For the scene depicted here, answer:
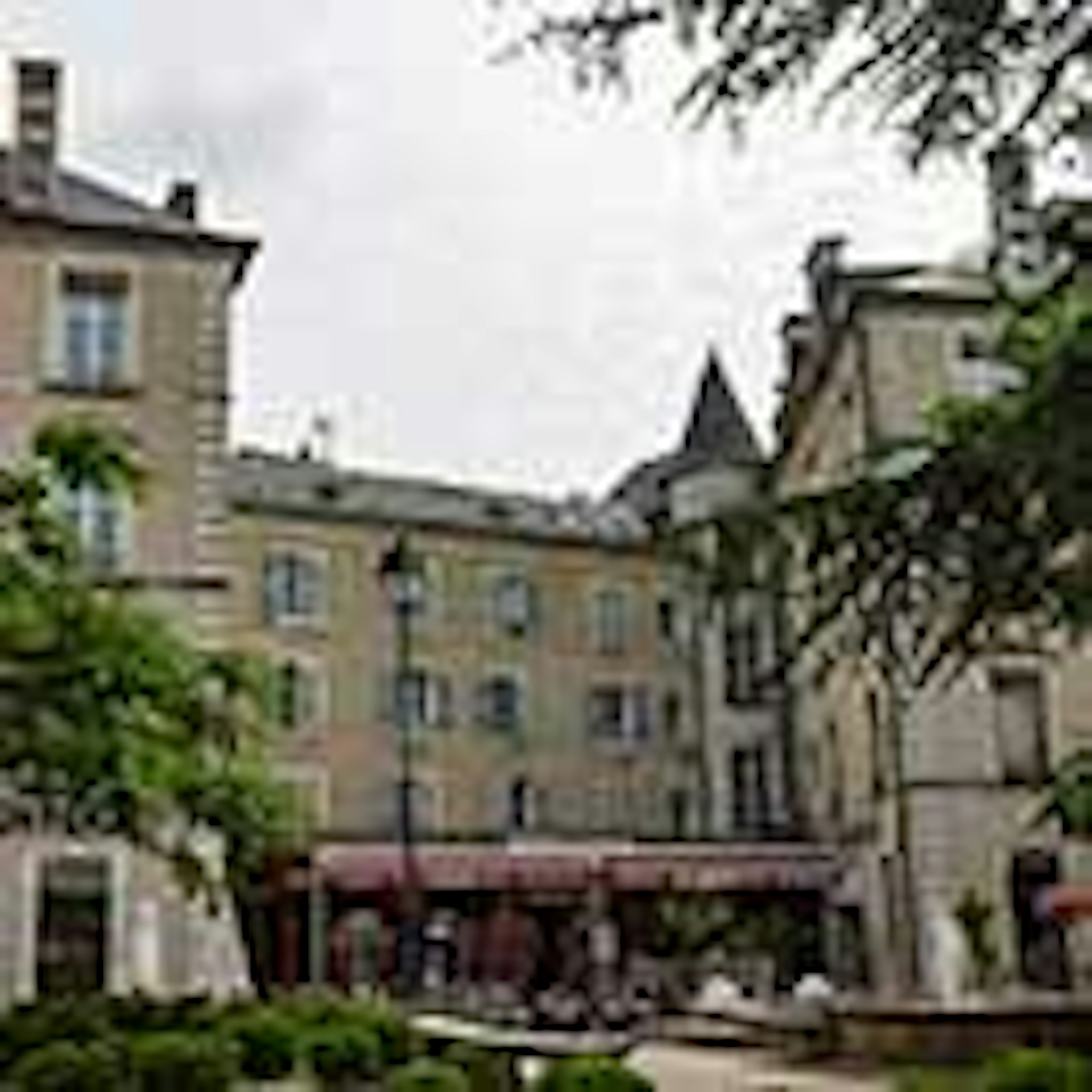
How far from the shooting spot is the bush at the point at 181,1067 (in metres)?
14.1

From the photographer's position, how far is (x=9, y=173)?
109ft

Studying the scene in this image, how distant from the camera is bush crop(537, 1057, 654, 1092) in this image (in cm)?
1265

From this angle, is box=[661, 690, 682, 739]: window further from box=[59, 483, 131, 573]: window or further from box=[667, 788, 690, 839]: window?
box=[59, 483, 131, 573]: window

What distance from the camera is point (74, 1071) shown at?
1395cm

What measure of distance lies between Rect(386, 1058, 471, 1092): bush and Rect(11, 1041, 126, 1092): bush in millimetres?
1711

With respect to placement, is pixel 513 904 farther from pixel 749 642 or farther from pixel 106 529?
pixel 749 642

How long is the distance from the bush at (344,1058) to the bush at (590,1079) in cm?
290

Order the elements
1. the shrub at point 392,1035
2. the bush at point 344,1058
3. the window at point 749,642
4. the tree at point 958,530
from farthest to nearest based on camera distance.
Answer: the shrub at point 392,1035 → the bush at point 344,1058 → the window at point 749,642 → the tree at point 958,530

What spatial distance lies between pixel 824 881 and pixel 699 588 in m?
36.8

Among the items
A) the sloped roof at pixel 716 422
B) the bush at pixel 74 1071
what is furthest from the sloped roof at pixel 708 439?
the bush at pixel 74 1071

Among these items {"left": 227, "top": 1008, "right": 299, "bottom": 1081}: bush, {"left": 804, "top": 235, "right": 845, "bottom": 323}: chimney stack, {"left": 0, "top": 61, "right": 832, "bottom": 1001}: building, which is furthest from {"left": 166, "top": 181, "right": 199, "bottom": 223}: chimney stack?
{"left": 227, "top": 1008, "right": 299, "bottom": 1081}: bush

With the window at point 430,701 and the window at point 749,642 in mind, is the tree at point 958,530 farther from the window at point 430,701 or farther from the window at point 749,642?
the window at point 430,701

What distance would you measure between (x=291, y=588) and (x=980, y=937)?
21.7 metres

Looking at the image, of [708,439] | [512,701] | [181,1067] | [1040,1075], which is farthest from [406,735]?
[1040,1075]
